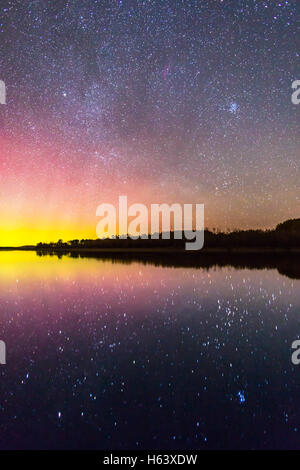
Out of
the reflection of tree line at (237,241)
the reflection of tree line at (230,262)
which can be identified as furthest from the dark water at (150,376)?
the reflection of tree line at (237,241)

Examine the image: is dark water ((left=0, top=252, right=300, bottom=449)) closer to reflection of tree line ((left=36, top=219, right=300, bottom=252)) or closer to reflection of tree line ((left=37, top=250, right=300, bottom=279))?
reflection of tree line ((left=37, top=250, right=300, bottom=279))

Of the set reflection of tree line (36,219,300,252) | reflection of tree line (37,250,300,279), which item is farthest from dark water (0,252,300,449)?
reflection of tree line (36,219,300,252)

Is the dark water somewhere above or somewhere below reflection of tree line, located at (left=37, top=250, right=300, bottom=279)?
below

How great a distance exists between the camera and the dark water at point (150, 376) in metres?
4.27

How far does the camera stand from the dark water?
4.27 m

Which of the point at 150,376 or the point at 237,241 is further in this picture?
the point at 237,241

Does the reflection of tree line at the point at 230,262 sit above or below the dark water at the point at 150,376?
above

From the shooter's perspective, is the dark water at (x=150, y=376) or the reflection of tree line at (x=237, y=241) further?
the reflection of tree line at (x=237, y=241)

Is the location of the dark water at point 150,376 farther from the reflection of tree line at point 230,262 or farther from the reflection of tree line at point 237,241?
the reflection of tree line at point 237,241

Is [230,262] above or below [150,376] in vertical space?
above

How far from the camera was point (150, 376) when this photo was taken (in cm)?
593

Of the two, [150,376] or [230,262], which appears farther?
[230,262]
